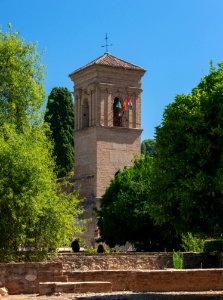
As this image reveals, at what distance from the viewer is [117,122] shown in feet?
177

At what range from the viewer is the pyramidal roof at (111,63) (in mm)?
52000

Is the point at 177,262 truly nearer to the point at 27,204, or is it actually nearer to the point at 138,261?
the point at 138,261

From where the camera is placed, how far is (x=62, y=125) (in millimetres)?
63938

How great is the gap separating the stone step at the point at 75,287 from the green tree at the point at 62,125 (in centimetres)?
4358

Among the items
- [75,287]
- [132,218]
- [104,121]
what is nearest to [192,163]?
[75,287]

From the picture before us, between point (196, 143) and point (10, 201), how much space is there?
6.96 m

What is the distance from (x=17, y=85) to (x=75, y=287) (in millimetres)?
14340

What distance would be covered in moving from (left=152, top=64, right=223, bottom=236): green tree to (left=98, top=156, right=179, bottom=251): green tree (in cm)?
1761

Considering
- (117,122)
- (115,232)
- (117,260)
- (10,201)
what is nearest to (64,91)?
(117,122)

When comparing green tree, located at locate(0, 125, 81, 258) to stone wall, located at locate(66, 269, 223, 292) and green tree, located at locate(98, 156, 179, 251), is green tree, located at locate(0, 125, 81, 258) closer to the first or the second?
stone wall, located at locate(66, 269, 223, 292)

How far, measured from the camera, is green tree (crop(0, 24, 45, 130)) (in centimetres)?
2975

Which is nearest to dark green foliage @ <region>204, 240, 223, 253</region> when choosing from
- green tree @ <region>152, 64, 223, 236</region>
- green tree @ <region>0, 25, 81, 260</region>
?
green tree @ <region>0, 25, 81, 260</region>

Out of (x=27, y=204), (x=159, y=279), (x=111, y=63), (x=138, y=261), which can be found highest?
(x=111, y=63)

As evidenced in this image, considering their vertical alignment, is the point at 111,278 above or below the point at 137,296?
above
